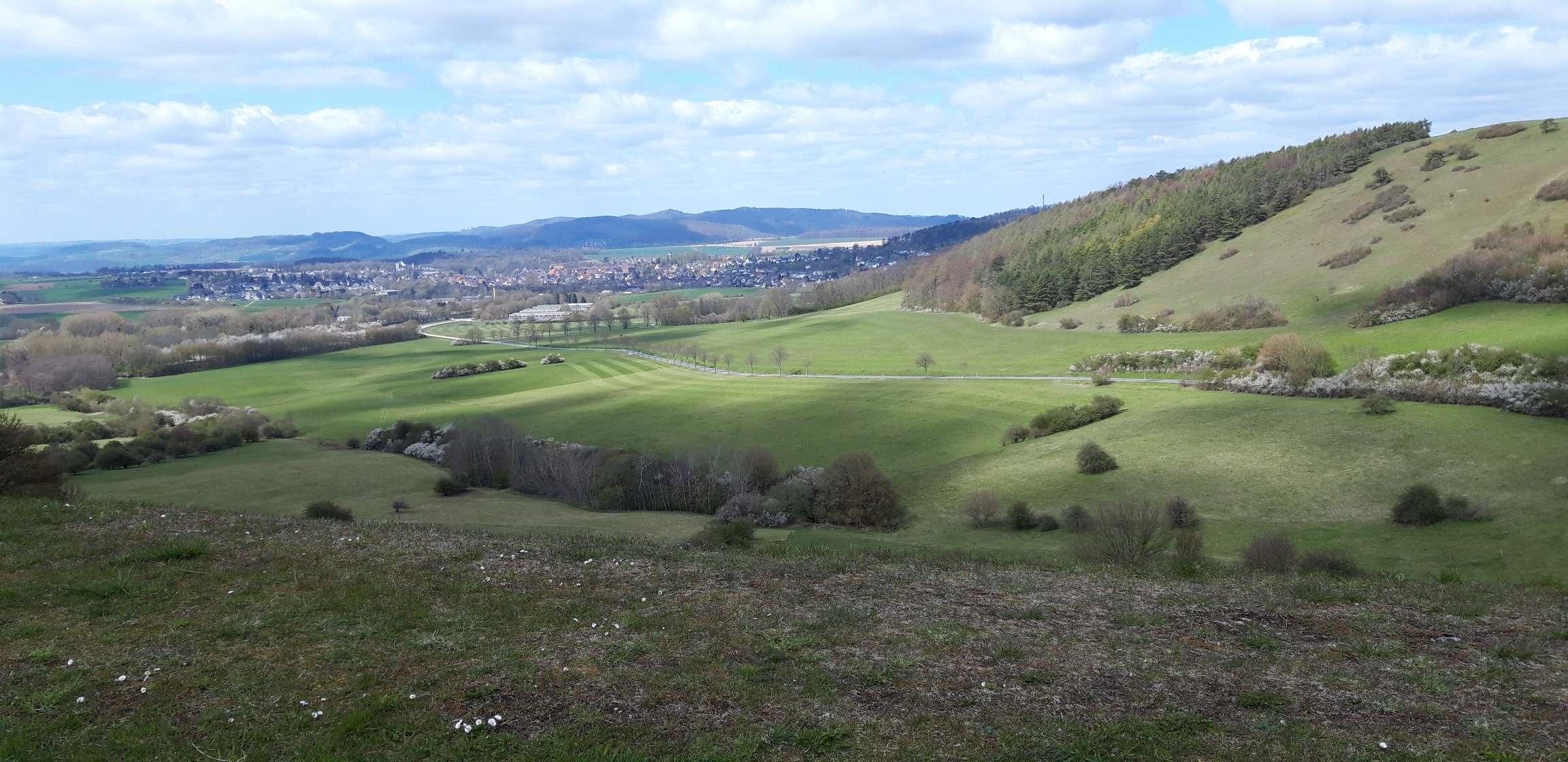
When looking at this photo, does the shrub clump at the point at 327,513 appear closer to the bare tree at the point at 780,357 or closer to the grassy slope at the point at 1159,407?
the grassy slope at the point at 1159,407

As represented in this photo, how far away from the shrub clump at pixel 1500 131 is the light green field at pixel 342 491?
141m

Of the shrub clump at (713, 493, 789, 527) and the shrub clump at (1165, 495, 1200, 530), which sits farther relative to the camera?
the shrub clump at (713, 493, 789, 527)

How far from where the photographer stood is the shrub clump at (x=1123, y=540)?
24375 millimetres

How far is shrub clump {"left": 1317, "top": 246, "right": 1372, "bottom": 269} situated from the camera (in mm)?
102625

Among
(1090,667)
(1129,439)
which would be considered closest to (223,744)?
(1090,667)

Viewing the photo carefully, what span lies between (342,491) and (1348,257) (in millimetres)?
116657

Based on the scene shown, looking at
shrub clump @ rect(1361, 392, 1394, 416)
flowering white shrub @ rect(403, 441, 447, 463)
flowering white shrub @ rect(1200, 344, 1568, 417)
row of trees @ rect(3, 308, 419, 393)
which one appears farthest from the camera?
row of trees @ rect(3, 308, 419, 393)

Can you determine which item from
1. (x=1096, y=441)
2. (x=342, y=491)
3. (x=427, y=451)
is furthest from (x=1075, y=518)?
(x=427, y=451)

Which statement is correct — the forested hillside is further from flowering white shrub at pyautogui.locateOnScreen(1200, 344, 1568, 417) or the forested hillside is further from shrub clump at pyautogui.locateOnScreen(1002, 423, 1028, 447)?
shrub clump at pyautogui.locateOnScreen(1002, 423, 1028, 447)

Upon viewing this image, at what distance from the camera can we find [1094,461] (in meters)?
54.4

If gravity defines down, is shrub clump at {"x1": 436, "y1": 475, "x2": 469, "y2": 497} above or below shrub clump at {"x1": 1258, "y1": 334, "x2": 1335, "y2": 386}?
below

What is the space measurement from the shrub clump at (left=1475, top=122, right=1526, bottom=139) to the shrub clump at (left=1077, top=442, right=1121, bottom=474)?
377 ft

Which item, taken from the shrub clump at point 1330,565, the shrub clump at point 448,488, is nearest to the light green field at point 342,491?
the shrub clump at point 448,488

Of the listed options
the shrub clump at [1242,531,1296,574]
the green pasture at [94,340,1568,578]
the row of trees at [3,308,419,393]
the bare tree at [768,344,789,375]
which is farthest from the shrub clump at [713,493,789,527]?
the row of trees at [3,308,419,393]
